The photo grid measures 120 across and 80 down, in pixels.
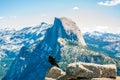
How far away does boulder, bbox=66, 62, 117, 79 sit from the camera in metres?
21.2

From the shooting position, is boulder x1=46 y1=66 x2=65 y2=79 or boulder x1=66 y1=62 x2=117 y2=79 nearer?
boulder x1=66 y1=62 x2=117 y2=79

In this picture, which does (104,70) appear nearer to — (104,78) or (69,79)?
(104,78)

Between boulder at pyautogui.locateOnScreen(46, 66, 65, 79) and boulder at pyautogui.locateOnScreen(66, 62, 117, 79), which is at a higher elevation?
boulder at pyautogui.locateOnScreen(66, 62, 117, 79)

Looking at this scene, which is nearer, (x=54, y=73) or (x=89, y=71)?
(x=89, y=71)

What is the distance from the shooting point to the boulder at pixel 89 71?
A: 2117 cm

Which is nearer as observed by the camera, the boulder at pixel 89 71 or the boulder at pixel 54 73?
the boulder at pixel 89 71

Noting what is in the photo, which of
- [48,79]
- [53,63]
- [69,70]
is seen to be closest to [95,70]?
[69,70]

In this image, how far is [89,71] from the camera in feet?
69.5

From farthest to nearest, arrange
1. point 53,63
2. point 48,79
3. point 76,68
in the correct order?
point 53,63 → point 48,79 → point 76,68

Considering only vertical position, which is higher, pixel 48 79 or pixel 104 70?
pixel 104 70

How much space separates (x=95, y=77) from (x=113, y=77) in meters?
1.55

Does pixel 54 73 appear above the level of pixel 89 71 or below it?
below

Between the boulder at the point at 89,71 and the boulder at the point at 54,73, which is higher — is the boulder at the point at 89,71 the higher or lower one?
the higher one

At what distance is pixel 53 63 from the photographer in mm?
27750
